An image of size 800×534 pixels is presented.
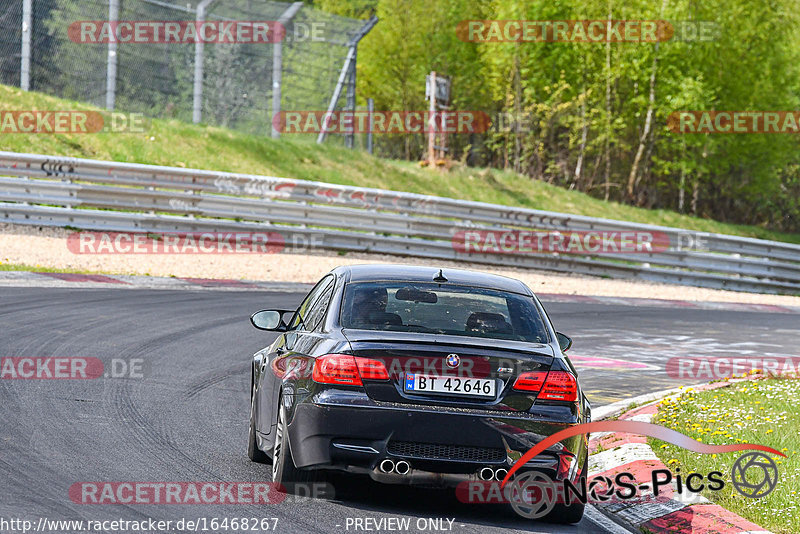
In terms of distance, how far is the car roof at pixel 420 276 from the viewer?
6742mm

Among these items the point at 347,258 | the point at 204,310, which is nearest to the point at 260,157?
the point at 347,258

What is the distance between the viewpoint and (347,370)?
19.2 ft

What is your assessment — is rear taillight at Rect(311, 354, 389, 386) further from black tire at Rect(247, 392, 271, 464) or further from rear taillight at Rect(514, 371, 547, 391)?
black tire at Rect(247, 392, 271, 464)

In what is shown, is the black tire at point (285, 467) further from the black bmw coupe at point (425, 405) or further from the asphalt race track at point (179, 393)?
the asphalt race track at point (179, 393)

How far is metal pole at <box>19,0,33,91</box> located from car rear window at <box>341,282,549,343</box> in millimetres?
17707

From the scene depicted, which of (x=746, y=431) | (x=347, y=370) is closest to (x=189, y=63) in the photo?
(x=746, y=431)

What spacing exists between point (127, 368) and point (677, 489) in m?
5.38

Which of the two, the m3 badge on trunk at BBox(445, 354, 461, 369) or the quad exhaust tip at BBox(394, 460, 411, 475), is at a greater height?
the m3 badge on trunk at BBox(445, 354, 461, 369)

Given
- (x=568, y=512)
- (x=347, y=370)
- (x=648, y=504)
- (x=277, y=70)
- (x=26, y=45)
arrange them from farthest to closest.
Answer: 1. (x=277, y=70)
2. (x=26, y=45)
3. (x=648, y=504)
4. (x=568, y=512)
5. (x=347, y=370)

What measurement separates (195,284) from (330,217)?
508cm

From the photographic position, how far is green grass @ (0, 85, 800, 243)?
24469mm

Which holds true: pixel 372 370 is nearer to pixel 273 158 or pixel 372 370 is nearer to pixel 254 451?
pixel 254 451

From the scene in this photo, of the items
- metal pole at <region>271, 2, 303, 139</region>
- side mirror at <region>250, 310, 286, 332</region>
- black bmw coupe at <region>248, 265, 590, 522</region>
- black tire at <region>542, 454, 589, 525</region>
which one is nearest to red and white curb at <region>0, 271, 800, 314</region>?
metal pole at <region>271, 2, 303, 139</region>

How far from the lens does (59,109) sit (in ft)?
81.0
